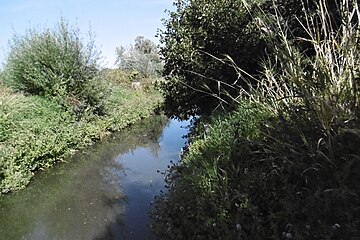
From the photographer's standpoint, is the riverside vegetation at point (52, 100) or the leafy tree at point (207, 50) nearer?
the leafy tree at point (207, 50)

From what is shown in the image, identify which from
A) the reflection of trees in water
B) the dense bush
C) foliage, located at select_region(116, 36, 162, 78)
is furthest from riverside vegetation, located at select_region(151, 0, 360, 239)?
foliage, located at select_region(116, 36, 162, 78)

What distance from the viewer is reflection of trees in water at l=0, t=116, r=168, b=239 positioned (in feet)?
20.7

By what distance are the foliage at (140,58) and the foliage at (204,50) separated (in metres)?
18.8

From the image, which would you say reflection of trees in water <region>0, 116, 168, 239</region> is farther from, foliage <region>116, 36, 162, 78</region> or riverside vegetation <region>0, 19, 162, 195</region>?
foliage <region>116, 36, 162, 78</region>

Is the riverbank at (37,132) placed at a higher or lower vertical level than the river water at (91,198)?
higher

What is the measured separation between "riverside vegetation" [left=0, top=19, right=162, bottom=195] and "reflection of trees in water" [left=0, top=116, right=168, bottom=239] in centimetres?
61

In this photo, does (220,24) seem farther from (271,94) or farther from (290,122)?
(290,122)

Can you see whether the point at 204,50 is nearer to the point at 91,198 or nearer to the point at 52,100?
the point at 91,198

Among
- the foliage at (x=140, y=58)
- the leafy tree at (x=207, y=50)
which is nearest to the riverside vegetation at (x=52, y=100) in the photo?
the leafy tree at (x=207, y=50)

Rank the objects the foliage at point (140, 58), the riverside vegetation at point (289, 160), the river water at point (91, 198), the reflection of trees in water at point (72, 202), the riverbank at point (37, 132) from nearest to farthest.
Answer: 1. the riverside vegetation at point (289, 160)
2. the river water at point (91, 198)
3. the reflection of trees in water at point (72, 202)
4. the riverbank at point (37, 132)
5. the foliage at point (140, 58)

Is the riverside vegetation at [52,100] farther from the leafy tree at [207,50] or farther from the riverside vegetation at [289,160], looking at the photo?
the riverside vegetation at [289,160]

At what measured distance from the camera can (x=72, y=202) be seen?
760cm

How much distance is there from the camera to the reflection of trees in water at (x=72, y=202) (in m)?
6.32

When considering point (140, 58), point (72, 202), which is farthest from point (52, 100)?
point (140, 58)
